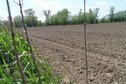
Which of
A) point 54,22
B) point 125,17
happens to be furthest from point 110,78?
point 54,22

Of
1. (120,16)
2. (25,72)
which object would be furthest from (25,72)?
(120,16)

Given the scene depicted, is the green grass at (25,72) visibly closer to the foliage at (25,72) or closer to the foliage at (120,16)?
the foliage at (25,72)

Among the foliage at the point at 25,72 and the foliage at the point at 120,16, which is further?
the foliage at the point at 120,16

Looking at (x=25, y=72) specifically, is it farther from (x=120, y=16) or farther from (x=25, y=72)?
(x=120, y=16)

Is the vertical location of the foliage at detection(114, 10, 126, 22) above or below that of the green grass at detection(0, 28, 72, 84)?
above

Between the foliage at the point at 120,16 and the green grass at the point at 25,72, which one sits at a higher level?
the foliage at the point at 120,16

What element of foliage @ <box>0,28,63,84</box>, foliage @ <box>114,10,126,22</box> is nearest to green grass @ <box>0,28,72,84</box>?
foliage @ <box>0,28,63,84</box>

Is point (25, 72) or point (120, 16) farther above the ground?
point (120, 16)

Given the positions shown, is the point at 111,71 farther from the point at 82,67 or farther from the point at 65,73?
the point at 65,73

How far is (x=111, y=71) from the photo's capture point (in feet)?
6.75

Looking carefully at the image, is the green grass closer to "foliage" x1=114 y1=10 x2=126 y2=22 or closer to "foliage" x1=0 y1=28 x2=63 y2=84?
"foliage" x1=0 y1=28 x2=63 y2=84

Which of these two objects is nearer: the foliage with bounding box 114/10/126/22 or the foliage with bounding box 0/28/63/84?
the foliage with bounding box 0/28/63/84

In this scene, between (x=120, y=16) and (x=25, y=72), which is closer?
(x=25, y=72)

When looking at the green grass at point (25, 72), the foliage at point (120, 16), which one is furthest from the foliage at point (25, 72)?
the foliage at point (120, 16)
